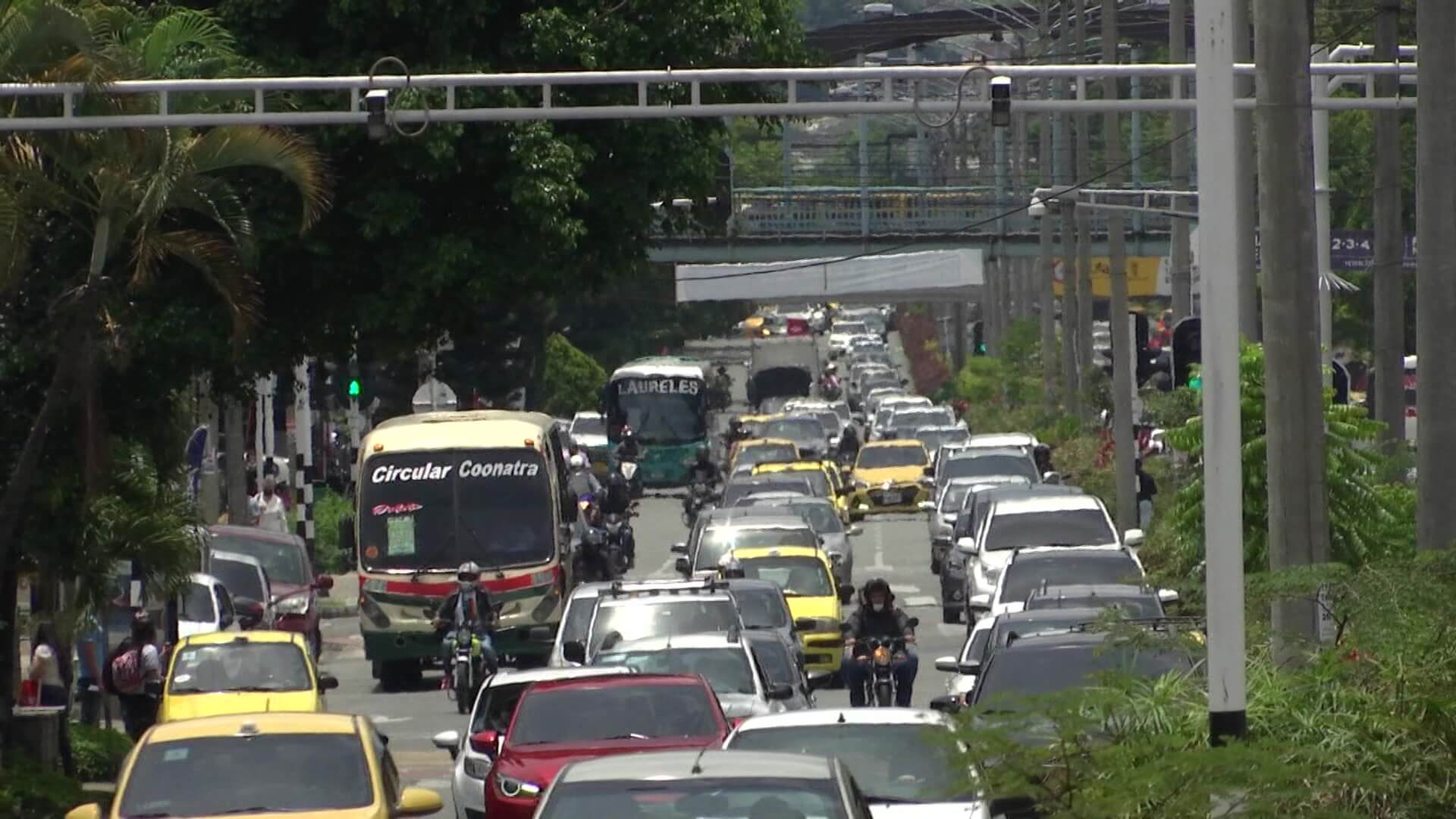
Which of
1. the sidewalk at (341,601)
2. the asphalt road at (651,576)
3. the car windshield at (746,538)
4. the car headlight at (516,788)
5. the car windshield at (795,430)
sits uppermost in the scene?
the car headlight at (516,788)

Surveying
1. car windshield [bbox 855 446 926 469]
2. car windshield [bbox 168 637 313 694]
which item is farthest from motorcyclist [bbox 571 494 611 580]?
car windshield [bbox 168 637 313 694]

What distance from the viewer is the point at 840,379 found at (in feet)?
405

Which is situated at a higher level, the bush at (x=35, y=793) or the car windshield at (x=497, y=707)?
the car windshield at (x=497, y=707)

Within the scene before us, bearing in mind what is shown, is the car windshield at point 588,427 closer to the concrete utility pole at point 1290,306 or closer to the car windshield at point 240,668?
the car windshield at point 240,668

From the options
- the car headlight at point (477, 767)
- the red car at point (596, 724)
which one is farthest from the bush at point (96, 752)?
the red car at point (596, 724)

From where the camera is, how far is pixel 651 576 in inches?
1748

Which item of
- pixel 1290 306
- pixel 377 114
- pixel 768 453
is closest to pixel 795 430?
pixel 768 453

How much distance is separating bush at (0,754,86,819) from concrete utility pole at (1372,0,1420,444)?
12.9 metres

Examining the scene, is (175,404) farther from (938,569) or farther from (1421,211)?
(938,569)

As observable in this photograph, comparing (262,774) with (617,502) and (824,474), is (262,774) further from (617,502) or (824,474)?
→ (824,474)

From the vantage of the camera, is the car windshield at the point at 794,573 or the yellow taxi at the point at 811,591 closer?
the yellow taxi at the point at 811,591

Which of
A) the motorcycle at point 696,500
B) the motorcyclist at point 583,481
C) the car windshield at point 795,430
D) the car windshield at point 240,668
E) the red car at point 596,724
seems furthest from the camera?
the car windshield at point 795,430

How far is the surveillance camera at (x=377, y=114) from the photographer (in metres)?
19.7

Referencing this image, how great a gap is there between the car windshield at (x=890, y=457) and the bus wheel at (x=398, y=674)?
2133 centimetres
